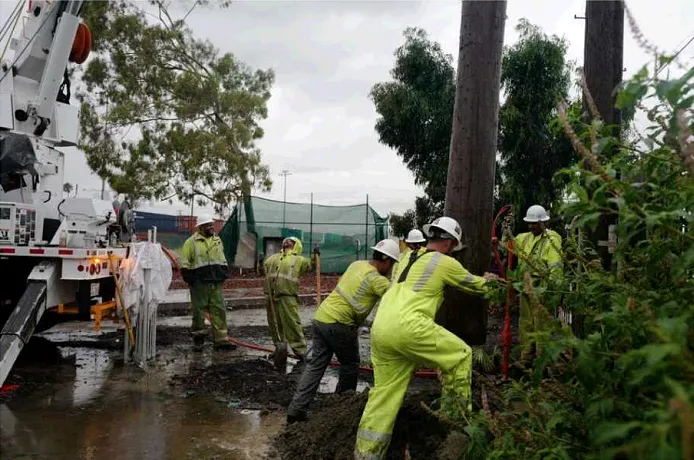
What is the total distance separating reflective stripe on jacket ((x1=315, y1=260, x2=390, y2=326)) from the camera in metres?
5.26

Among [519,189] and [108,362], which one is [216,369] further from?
[519,189]

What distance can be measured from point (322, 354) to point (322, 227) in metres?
15.0

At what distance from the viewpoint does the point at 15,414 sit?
5.52 metres

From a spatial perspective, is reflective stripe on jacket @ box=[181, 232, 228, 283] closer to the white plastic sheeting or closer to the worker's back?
the white plastic sheeting

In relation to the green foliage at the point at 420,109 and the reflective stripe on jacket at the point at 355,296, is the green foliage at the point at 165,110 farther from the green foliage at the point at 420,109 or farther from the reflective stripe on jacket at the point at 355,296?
the reflective stripe on jacket at the point at 355,296

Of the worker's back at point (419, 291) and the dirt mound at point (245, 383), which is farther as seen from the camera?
the dirt mound at point (245, 383)

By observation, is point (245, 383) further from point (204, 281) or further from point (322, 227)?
point (322, 227)

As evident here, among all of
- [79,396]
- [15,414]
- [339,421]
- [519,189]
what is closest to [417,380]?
[339,421]

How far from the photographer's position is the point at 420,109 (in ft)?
47.9

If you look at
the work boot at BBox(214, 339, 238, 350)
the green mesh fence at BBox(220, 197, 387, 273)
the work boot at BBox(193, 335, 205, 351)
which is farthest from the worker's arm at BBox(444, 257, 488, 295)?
the green mesh fence at BBox(220, 197, 387, 273)

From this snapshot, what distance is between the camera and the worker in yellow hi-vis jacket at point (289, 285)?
773cm

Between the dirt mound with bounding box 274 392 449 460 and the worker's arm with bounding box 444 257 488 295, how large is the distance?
90 cm

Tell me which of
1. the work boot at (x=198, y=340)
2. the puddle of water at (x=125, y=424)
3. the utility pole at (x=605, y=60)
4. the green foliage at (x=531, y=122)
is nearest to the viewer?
the puddle of water at (x=125, y=424)

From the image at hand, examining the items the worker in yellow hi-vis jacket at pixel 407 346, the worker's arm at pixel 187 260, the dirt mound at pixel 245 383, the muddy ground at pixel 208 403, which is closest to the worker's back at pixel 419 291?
the worker in yellow hi-vis jacket at pixel 407 346
